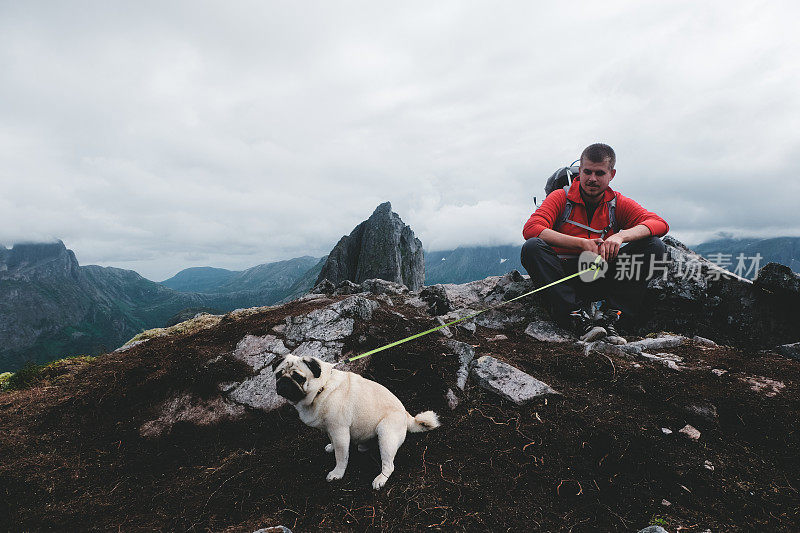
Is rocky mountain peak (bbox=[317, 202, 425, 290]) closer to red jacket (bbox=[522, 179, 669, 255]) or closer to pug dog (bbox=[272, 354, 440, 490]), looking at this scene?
red jacket (bbox=[522, 179, 669, 255])

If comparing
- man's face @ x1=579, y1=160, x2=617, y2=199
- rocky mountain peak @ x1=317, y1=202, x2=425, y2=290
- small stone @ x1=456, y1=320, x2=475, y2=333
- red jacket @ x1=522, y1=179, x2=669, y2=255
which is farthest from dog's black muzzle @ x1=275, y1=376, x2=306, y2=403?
rocky mountain peak @ x1=317, y1=202, x2=425, y2=290

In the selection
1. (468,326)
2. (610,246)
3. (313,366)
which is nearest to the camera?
(313,366)

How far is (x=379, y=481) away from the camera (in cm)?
428

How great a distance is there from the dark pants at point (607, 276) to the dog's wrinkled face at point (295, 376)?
5.87 m

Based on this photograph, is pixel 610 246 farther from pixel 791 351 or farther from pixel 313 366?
pixel 313 366

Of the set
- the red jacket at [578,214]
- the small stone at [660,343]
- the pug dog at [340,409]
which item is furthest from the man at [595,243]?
the pug dog at [340,409]

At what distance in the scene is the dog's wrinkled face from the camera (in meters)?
4.33

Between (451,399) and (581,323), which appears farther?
(581,323)

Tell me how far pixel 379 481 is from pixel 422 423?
1.04 m

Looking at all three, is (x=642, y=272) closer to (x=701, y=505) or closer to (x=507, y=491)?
(x=701, y=505)

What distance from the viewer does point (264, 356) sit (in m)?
7.35

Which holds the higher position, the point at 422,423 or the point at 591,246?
the point at 591,246

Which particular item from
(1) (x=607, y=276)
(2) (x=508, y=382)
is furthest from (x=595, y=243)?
(2) (x=508, y=382)

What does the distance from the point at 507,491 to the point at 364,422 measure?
79.4 inches
